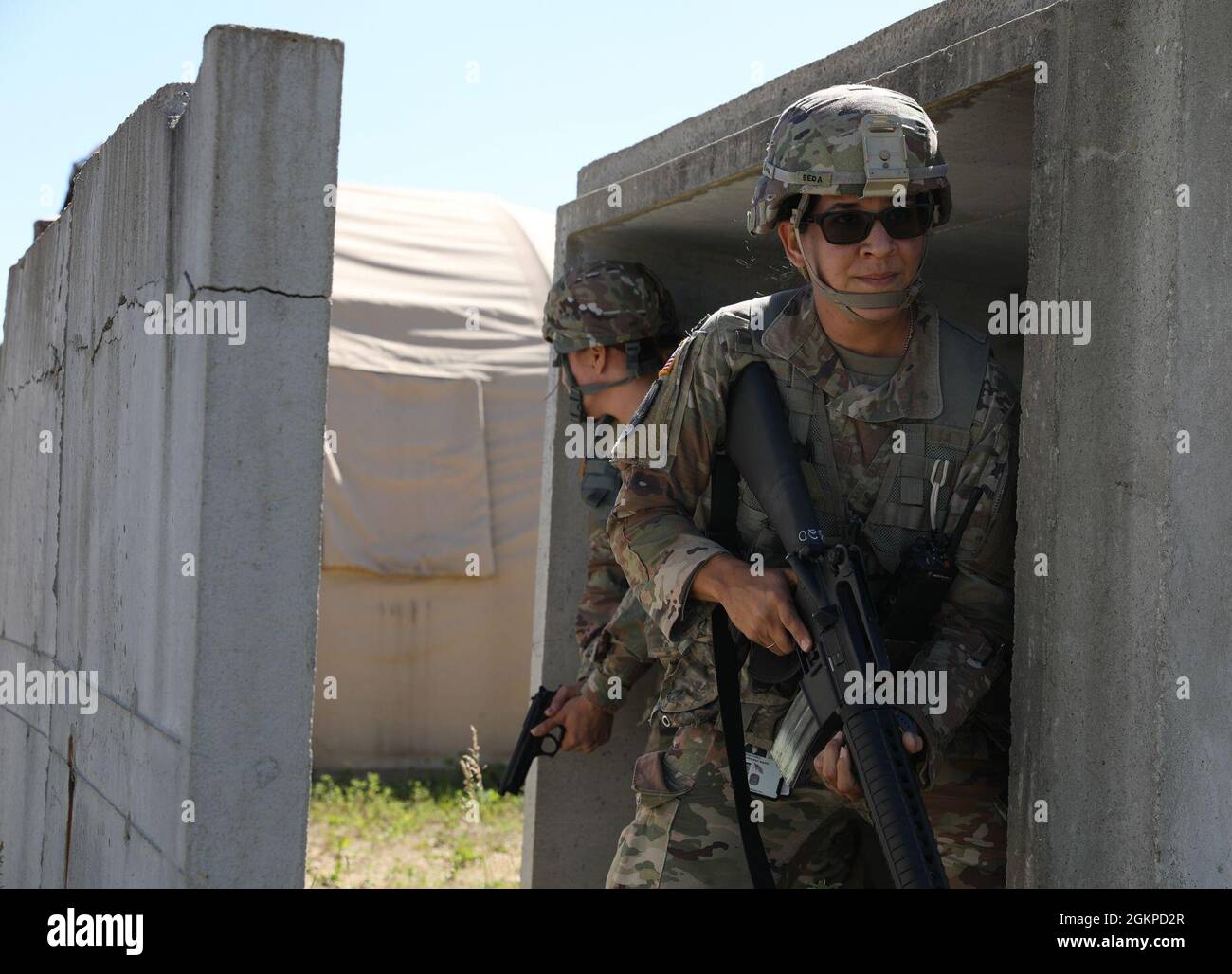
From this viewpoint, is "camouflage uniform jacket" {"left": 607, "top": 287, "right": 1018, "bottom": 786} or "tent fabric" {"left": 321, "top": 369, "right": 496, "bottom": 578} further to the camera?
"tent fabric" {"left": 321, "top": 369, "right": 496, "bottom": 578}

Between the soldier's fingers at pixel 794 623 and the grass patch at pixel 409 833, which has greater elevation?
the soldier's fingers at pixel 794 623

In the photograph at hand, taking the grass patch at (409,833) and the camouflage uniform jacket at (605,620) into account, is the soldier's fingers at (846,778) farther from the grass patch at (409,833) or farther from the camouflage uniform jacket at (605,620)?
the grass patch at (409,833)

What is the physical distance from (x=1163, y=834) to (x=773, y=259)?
2.39 m

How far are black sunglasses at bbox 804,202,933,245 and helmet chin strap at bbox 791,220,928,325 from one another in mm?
44

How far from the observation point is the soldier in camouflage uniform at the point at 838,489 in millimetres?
2652

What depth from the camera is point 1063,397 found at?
96.4 inches

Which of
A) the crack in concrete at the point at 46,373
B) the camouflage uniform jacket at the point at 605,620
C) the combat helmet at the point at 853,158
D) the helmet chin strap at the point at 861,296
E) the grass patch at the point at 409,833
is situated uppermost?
the combat helmet at the point at 853,158

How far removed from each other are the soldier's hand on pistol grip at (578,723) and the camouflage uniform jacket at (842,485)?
0.91m

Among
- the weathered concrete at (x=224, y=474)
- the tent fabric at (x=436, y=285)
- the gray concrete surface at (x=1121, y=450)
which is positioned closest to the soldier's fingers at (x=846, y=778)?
the gray concrete surface at (x=1121, y=450)

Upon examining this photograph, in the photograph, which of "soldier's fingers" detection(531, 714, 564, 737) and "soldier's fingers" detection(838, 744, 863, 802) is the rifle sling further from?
"soldier's fingers" detection(531, 714, 564, 737)

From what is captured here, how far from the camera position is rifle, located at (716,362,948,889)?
2305mm

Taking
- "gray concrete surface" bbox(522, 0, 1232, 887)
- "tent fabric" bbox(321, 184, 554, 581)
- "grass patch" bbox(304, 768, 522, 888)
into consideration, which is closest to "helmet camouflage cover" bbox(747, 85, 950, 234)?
"gray concrete surface" bbox(522, 0, 1232, 887)

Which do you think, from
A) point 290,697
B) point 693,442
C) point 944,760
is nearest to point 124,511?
point 290,697

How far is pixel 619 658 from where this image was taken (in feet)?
12.3
